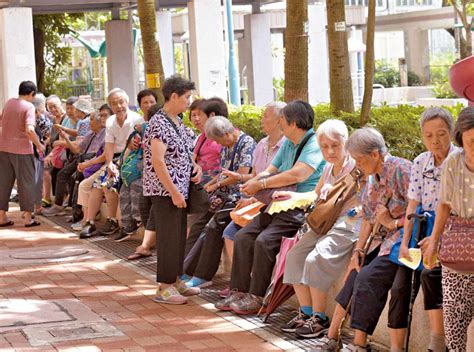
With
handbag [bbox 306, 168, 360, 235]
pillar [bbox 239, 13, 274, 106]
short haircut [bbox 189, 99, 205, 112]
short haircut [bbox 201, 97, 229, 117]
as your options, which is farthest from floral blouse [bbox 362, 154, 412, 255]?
pillar [bbox 239, 13, 274, 106]

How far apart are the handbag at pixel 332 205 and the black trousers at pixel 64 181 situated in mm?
7984

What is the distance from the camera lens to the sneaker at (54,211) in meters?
16.4

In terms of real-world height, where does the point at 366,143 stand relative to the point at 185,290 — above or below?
above

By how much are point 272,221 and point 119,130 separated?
4870mm

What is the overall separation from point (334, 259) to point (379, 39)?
186 ft

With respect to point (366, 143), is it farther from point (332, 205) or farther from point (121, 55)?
point (121, 55)

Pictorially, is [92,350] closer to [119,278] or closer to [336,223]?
[336,223]

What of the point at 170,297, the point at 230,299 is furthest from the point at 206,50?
the point at 230,299

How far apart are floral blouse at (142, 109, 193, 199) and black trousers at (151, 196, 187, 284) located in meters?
0.13

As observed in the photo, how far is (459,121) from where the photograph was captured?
253 inches

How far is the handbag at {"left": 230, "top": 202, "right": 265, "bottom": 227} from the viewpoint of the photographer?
30.8 ft

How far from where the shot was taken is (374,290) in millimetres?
7156

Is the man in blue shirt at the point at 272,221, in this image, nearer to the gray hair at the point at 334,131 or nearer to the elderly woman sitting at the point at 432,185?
the gray hair at the point at 334,131

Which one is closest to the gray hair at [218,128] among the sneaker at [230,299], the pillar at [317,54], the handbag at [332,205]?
the sneaker at [230,299]
